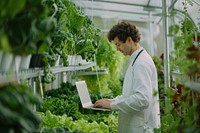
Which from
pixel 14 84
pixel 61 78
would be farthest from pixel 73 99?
pixel 14 84

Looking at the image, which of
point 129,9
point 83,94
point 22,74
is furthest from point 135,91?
point 129,9

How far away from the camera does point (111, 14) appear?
10.8 meters

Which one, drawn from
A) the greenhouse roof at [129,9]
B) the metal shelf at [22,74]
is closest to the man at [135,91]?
the metal shelf at [22,74]

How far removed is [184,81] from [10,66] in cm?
86

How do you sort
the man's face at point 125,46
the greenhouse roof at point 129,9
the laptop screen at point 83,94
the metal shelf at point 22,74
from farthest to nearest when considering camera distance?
1. the greenhouse roof at point 129,9
2. the man's face at point 125,46
3. the laptop screen at point 83,94
4. the metal shelf at point 22,74

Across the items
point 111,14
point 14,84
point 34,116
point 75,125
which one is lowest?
point 75,125

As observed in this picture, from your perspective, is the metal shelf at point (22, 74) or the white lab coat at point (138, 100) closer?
A: the metal shelf at point (22, 74)

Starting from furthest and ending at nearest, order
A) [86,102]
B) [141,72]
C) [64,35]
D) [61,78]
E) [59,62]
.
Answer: [61,78] → [86,102] → [141,72] → [59,62] → [64,35]

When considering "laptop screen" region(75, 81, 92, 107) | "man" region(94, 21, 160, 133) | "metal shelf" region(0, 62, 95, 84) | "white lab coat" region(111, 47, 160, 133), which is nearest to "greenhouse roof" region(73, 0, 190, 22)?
"man" region(94, 21, 160, 133)

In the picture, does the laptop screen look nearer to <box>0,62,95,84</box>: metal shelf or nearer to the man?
the man

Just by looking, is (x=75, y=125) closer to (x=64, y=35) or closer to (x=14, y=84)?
(x=64, y=35)

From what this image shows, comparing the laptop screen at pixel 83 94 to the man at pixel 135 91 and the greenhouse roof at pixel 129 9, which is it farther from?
the greenhouse roof at pixel 129 9

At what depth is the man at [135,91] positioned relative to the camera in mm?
3820

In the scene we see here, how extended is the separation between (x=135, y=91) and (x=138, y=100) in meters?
0.09
